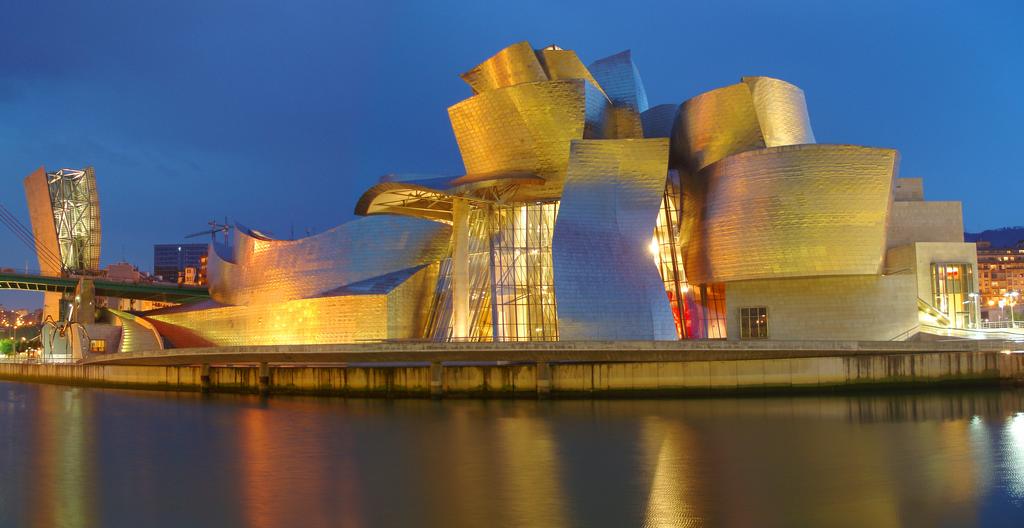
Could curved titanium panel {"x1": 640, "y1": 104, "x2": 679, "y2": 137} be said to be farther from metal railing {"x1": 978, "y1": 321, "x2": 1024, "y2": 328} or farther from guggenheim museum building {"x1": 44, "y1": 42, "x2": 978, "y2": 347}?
metal railing {"x1": 978, "y1": 321, "x2": 1024, "y2": 328}

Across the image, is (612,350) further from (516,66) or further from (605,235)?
(516,66)

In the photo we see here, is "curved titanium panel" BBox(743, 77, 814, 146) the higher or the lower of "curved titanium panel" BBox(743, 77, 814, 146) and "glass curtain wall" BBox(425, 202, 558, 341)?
the higher

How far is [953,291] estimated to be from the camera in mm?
38094

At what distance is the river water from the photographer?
13.8 meters

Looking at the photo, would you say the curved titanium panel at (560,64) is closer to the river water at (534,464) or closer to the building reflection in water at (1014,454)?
the river water at (534,464)

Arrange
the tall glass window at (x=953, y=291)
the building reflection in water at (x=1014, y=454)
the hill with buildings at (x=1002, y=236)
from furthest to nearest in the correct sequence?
the hill with buildings at (x=1002, y=236) → the tall glass window at (x=953, y=291) → the building reflection in water at (x=1014, y=454)

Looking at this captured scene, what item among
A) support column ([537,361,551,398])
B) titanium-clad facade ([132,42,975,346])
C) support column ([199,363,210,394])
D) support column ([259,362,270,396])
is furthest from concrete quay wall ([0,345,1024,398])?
support column ([199,363,210,394])

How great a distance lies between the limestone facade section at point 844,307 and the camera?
36.0m

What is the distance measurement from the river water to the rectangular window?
1005cm

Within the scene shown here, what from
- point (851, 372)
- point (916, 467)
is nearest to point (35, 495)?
point (916, 467)

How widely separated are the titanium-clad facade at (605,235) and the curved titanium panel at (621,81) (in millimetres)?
74

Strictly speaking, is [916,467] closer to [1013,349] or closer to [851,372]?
[851,372]

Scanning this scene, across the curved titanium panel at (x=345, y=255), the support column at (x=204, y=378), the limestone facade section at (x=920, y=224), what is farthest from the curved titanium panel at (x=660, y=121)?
the support column at (x=204, y=378)

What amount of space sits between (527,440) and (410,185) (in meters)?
16.4
